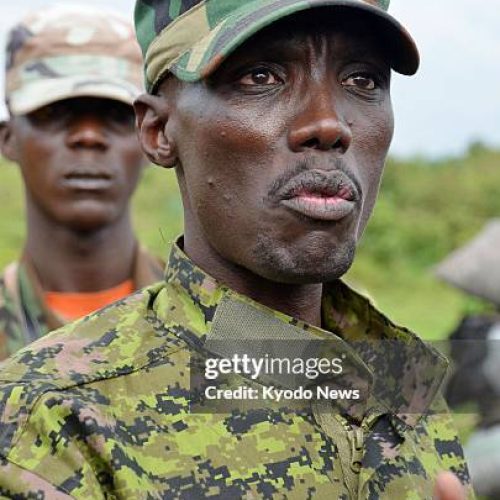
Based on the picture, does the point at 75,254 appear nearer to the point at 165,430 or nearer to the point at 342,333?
the point at 342,333

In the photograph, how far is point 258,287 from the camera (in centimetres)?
261

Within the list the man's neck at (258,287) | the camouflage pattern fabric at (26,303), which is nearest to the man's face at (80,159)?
the camouflage pattern fabric at (26,303)

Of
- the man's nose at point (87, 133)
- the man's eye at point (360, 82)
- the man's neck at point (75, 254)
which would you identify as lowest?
the man's eye at point (360, 82)

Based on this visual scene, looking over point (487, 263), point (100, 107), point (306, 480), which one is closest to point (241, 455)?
point (306, 480)

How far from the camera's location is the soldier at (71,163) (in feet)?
16.8

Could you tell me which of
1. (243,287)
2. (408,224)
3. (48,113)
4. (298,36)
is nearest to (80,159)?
(48,113)

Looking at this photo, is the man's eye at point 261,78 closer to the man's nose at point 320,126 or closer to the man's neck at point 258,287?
the man's nose at point 320,126

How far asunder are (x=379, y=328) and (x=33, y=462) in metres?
0.82

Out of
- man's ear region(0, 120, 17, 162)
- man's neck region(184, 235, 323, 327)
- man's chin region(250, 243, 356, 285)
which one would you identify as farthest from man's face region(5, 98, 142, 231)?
man's chin region(250, 243, 356, 285)

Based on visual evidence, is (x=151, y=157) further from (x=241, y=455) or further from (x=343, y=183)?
(x=241, y=455)

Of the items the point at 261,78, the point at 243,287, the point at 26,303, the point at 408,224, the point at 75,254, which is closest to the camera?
the point at 261,78

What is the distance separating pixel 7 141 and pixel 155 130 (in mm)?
2822

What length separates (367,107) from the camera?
2.59 m

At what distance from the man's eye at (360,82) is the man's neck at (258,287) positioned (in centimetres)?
39
